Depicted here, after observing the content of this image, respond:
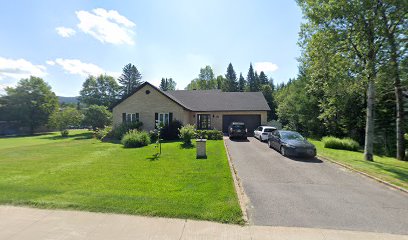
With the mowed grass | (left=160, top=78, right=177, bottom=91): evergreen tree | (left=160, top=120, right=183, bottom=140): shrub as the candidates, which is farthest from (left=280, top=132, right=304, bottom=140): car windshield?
(left=160, top=78, right=177, bottom=91): evergreen tree

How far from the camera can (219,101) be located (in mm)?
31438

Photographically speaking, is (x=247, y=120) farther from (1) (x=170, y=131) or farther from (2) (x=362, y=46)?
(2) (x=362, y=46)

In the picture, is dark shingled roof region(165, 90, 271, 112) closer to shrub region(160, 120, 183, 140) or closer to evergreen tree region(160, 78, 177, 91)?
shrub region(160, 120, 183, 140)

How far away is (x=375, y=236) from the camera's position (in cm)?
475

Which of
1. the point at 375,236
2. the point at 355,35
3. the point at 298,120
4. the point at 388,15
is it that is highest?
the point at 388,15

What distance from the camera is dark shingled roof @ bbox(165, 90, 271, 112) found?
29.2 meters

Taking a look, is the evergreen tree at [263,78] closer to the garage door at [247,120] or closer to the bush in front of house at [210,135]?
the garage door at [247,120]

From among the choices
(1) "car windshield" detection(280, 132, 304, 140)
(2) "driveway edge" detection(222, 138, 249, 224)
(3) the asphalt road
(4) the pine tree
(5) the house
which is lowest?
(3) the asphalt road

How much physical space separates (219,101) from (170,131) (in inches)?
440

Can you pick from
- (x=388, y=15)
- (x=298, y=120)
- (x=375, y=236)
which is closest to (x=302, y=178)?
(x=375, y=236)

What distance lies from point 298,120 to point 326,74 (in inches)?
722

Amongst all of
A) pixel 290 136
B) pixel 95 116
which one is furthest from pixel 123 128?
pixel 95 116

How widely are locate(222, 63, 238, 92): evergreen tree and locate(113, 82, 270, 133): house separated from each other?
44768 millimetres

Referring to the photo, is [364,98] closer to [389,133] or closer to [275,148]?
[389,133]
